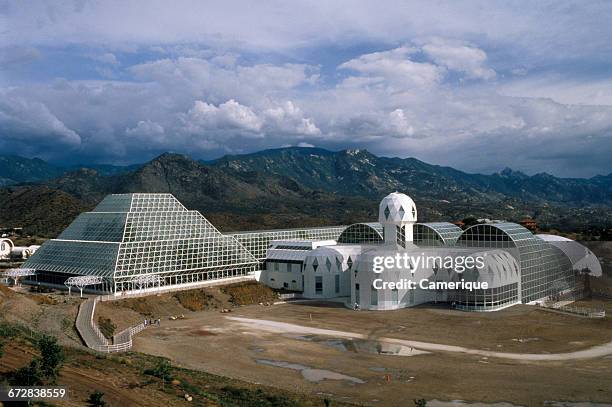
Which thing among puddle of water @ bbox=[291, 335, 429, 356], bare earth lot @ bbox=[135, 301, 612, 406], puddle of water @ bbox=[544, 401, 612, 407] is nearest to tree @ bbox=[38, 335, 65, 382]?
bare earth lot @ bbox=[135, 301, 612, 406]

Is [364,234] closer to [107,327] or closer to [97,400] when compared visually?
[107,327]

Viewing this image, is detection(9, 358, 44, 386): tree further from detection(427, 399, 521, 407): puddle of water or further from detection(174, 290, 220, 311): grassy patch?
detection(174, 290, 220, 311): grassy patch

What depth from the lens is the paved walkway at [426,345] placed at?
44.0m

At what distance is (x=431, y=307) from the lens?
66.2 meters

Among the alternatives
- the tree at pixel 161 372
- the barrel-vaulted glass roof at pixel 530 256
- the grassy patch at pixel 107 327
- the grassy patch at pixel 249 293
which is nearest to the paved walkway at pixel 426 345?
the grassy patch at pixel 249 293

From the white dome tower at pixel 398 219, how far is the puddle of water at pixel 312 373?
122 ft

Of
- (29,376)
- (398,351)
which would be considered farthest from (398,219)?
(29,376)

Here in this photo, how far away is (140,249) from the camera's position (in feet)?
220

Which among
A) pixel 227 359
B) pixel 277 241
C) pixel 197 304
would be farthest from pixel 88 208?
pixel 227 359

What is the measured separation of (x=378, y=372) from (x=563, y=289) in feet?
147

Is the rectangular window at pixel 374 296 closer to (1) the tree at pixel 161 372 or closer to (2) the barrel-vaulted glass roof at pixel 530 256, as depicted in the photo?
(2) the barrel-vaulted glass roof at pixel 530 256

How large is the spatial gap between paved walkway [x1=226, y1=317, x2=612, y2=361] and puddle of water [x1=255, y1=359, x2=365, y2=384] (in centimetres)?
1072

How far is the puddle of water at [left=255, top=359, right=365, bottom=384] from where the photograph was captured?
3866cm

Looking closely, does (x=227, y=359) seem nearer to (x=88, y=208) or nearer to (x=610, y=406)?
(x=610, y=406)
